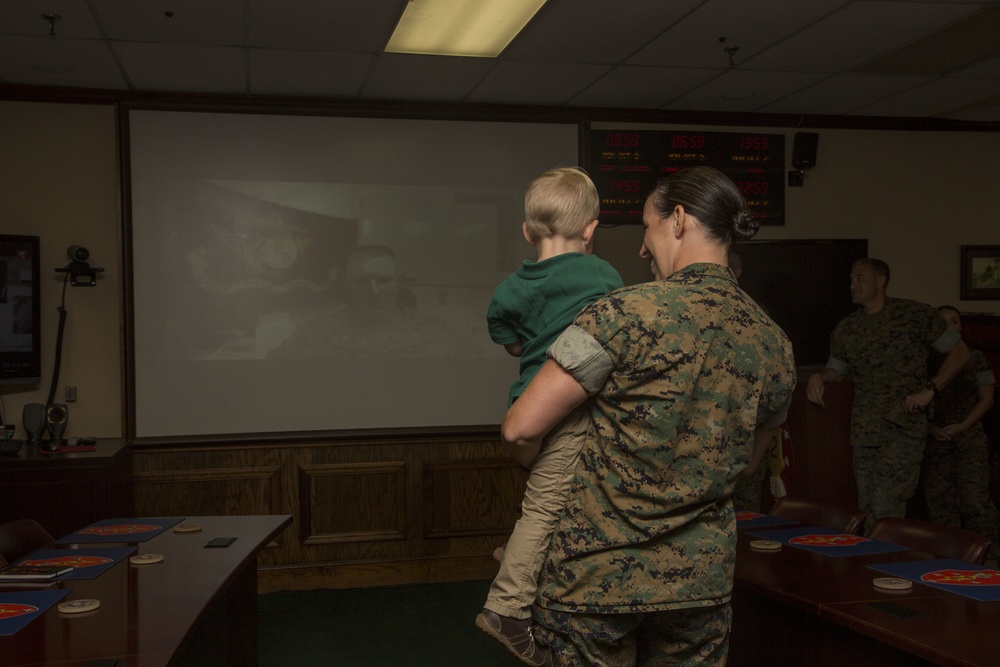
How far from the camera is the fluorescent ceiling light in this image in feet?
12.8

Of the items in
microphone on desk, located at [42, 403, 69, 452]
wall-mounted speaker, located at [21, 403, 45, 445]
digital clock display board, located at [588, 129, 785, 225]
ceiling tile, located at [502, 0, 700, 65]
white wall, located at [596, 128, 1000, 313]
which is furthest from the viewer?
white wall, located at [596, 128, 1000, 313]

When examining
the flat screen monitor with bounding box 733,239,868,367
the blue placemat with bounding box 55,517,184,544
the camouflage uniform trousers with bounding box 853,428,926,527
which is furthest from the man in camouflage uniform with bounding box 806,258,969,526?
the blue placemat with bounding box 55,517,184,544

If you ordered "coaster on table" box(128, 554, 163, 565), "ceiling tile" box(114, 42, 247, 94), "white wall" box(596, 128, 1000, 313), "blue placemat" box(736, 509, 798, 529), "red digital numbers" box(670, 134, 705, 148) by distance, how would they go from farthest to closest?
"white wall" box(596, 128, 1000, 313)
"red digital numbers" box(670, 134, 705, 148)
"ceiling tile" box(114, 42, 247, 94)
"blue placemat" box(736, 509, 798, 529)
"coaster on table" box(128, 554, 163, 565)

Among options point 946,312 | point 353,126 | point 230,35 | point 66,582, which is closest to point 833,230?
point 946,312

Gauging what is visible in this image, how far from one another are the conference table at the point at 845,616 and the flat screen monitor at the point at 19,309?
400 centimetres

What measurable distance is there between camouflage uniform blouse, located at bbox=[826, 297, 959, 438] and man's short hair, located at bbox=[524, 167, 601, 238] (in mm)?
3321

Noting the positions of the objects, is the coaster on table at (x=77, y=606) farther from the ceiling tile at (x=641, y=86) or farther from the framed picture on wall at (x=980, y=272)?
the framed picture on wall at (x=980, y=272)

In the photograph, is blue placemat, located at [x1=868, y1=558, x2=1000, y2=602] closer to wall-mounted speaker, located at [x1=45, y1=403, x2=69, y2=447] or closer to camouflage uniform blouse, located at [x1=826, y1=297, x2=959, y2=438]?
camouflage uniform blouse, located at [x1=826, y1=297, x2=959, y2=438]

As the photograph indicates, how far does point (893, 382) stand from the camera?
4754 millimetres

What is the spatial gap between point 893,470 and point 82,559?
12.9 feet

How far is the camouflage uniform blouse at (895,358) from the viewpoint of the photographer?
4.73 m

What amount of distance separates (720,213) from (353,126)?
4.12 metres

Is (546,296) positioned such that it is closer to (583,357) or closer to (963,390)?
(583,357)

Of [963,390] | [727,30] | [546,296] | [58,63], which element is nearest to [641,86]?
[727,30]
